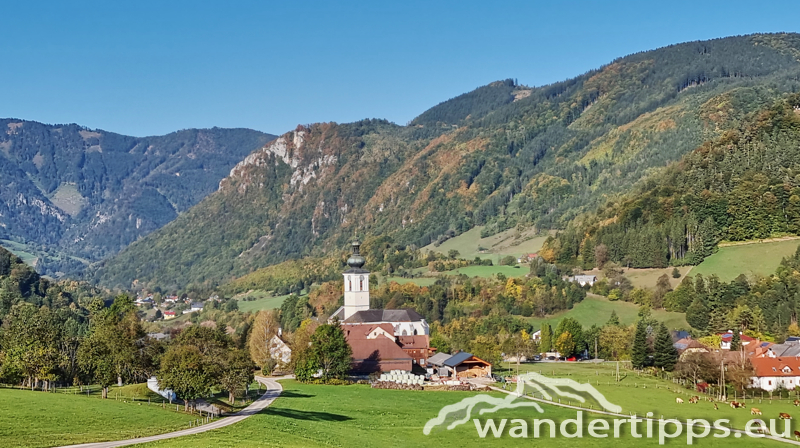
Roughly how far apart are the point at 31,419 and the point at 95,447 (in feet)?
31.5

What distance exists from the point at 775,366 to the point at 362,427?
5285 cm

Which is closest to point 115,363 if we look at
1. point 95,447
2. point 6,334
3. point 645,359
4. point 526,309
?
point 6,334

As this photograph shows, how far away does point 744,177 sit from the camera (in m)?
191

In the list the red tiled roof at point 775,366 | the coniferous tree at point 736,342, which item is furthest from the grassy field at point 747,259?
the red tiled roof at point 775,366

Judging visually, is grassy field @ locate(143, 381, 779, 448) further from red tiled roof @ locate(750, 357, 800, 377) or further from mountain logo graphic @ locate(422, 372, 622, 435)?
red tiled roof @ locate(750, 357, 800, 377)

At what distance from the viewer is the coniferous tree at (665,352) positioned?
112625 millimetres

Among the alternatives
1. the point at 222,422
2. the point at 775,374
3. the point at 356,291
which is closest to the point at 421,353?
the point at 356,291

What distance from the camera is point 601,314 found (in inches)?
6432

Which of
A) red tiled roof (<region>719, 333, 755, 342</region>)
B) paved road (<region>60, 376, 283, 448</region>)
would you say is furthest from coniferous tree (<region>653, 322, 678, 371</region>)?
paved road (<region>60, 376, 283, 448</region>)

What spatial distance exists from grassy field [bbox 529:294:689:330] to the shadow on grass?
3500 inches

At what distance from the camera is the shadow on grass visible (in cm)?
7188

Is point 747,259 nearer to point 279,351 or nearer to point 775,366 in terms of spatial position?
point 775,366

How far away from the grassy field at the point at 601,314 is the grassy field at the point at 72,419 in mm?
101720

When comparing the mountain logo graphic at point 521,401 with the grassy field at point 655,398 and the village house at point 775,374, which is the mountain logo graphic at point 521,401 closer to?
the grassy field at point 655,398
